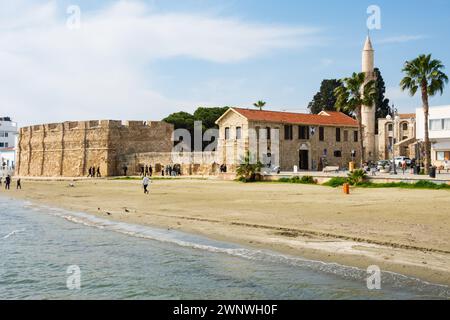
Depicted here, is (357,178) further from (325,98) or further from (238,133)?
(325,98)

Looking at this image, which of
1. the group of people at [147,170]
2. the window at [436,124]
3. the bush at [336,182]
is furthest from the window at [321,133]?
the bush at [336,182]

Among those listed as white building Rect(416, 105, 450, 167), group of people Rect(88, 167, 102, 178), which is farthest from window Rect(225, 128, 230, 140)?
group of people Rect(88, 167, 102, 178)

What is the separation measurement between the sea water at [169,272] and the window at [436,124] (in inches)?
1336

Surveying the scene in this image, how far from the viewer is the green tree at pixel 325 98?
81.2 metres

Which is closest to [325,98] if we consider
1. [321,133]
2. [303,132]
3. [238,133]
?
[321,133]

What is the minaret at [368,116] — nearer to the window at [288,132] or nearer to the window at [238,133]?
the window at [288,132]

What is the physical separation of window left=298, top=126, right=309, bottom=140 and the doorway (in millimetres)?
1266

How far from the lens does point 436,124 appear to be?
4241 cm

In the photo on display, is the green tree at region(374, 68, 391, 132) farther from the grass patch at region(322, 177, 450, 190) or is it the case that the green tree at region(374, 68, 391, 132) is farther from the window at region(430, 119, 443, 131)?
the grass patch at region(322, 177, 450, 190)

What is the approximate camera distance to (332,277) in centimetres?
903

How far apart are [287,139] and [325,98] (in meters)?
40.5
